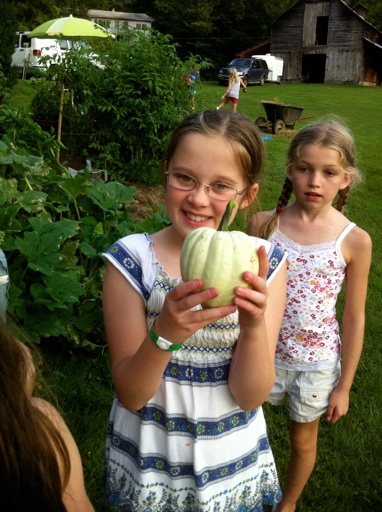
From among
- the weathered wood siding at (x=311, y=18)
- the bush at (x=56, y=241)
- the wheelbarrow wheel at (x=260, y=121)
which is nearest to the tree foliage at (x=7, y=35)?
the wheelbarrow wheel at (x=260, y=121)

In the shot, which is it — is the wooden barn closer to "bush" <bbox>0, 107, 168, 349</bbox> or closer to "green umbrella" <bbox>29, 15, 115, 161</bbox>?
"green umbrella" <bbox>29, 15, 115, 161</bbox>

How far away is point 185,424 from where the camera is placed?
5.50 feet

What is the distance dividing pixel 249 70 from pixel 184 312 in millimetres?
36625

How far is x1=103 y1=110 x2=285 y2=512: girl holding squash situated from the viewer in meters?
1.63

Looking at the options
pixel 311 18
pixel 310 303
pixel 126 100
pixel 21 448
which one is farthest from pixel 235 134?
pixel 311 18

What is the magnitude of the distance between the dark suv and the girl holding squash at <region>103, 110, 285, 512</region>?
34.2m

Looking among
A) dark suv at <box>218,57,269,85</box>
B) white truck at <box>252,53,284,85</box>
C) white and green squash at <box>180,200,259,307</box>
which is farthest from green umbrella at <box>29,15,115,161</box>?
white truck at <box>252,53,284,85</box>

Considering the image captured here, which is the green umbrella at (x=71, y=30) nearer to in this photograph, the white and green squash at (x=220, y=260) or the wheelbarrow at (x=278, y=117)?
the wheelbarrow at (x=278, y=117)

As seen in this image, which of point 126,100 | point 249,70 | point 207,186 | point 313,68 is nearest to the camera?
point 207,186

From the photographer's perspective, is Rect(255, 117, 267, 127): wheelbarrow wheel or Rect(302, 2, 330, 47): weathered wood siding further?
Rect(302, 2, 330, 47): weathered wood siding

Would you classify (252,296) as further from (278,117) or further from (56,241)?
(278,117)

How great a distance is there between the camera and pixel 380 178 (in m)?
10.9

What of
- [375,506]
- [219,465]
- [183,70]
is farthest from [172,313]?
[183,70]

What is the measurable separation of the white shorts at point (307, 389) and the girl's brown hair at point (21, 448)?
58.0 inches
